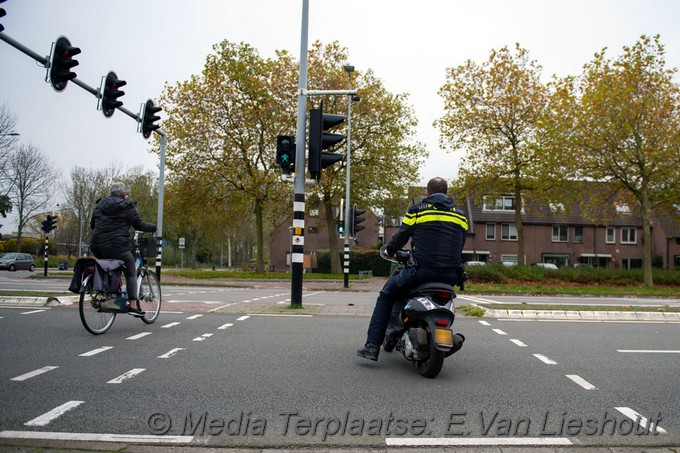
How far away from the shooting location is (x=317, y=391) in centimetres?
426

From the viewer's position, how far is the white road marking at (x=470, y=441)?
10.5 feet

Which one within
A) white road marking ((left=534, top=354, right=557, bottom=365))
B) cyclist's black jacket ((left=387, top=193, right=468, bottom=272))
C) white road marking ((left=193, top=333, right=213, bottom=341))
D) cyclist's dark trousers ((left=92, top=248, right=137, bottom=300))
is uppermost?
cyclist's black jacket ((left=387, top=193, right=468, bottom=272))

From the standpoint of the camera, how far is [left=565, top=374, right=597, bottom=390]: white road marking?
15.0 ft

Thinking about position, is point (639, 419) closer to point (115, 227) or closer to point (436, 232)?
point (436, 232)

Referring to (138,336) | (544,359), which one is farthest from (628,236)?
(138,336)

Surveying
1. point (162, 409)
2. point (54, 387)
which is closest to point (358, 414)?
point (162, 409)

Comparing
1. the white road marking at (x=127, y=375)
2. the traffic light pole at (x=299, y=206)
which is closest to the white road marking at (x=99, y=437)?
the white road marking at (x=127, y=375)

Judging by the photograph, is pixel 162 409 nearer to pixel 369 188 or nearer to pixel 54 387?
pixel 54 387

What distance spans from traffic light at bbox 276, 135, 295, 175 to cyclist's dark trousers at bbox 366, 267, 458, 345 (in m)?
4.83

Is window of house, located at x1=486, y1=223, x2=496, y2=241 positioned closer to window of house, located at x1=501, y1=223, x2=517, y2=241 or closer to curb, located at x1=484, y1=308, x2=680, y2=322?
window of house, located at x1=501, y1=223, x2=517, y2=241

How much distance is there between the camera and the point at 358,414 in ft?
12.1

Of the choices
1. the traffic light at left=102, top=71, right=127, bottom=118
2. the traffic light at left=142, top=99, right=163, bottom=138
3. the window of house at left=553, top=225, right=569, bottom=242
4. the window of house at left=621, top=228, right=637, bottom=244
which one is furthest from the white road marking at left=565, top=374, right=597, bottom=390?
the window of house at left=621, top=228, right=637, bottom=244

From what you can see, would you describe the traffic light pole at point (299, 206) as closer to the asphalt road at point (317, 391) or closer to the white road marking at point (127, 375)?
the asphalt road at point (317, 391)

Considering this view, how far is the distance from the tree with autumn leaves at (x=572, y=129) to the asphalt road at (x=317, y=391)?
2114 cm
